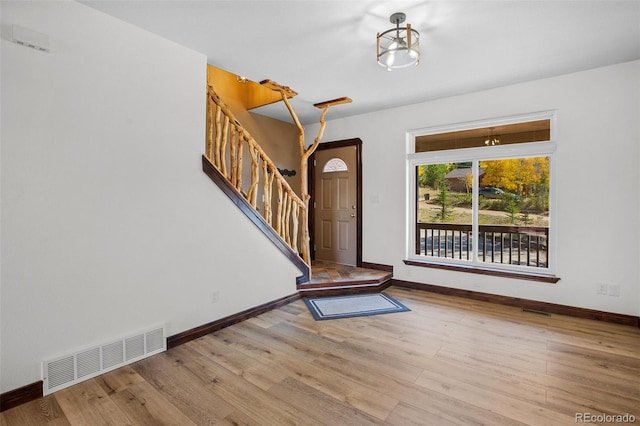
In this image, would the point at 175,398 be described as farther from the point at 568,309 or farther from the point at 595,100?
the point at 595,100

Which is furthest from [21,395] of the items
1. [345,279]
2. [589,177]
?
[589,177]

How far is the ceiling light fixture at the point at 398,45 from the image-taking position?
97.0 inches

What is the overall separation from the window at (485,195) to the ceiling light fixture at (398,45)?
1.99 metres

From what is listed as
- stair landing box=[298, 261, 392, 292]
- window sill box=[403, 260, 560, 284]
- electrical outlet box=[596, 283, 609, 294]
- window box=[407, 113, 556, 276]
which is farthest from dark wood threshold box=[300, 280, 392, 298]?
electrical outlet box=[596, 283, 609, 294]

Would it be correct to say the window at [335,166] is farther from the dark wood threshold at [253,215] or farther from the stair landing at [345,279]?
the dark wood threshold at [253,215]

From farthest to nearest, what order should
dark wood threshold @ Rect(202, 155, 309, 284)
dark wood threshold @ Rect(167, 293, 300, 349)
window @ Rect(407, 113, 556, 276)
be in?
window @ Rect(407, 113, 556, 276), dark wood threshold @ Rect(202, 155, 309, 284), dark wood threshold @ Rect(167, 293, 300, 349)

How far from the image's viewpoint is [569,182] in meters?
3.61

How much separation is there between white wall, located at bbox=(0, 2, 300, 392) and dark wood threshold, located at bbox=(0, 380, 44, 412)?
50 mm

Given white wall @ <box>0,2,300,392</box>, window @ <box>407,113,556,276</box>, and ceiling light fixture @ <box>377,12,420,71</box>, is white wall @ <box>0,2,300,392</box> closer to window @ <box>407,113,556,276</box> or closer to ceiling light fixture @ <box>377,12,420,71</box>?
ceiling light fixture @ <box>377,12,420,71</box>

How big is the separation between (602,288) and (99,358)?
4841 mm

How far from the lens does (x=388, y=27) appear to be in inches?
103

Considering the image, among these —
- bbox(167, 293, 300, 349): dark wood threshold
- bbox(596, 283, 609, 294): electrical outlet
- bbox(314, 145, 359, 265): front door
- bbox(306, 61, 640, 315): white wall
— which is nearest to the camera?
bbox(167, 293, 300, 349): dark wood threshold

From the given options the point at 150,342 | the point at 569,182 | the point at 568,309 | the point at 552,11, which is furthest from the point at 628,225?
the point at 150,342

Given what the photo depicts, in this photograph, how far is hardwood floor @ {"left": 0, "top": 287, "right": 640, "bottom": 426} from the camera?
1.93m
